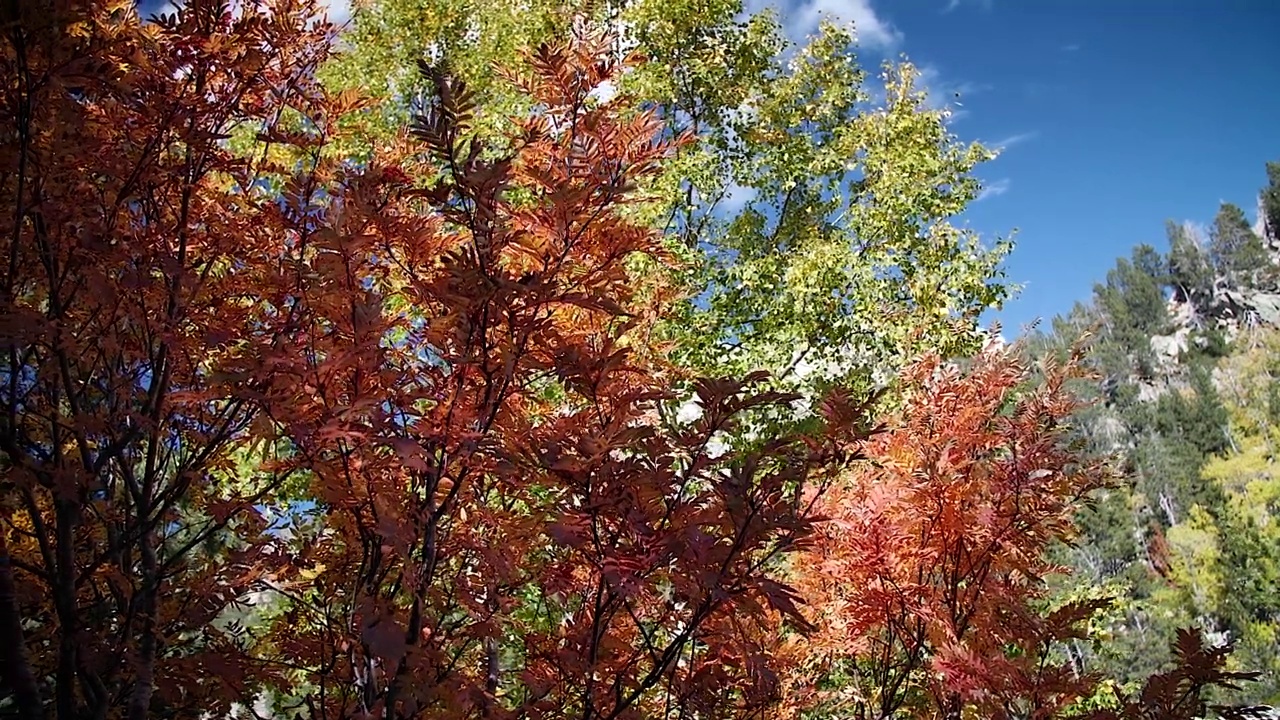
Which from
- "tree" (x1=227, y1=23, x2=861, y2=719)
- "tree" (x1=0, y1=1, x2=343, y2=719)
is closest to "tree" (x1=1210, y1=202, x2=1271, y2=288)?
"tree" (x1=227, y1=23, x2=861, y2=719)

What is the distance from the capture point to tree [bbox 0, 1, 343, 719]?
5.35 ft

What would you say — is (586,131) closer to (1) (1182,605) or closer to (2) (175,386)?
(2) (175,386)

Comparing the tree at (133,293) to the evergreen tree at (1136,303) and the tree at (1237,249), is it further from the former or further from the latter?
the tree at (1237,249)

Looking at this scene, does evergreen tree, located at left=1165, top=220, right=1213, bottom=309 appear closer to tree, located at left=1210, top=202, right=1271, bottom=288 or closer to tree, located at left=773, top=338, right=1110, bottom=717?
tree, located at left=1210, top=202, right=1271, bottom=288

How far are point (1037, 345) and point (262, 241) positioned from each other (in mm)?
54884

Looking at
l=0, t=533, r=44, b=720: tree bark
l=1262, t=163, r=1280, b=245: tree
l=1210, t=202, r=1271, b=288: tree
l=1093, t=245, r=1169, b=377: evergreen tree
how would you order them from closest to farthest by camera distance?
l=0, t=533, r=44, b=720: tree bark → l=1093, t=245, r=1169, b=377: evergreen tree → l=1262, t=163, r=1280, b=245: tree → l=1210, t=202, r=1271, b=288: tree

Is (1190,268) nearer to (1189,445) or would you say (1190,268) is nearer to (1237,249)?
(1237,249)

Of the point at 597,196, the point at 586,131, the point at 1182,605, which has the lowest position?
the point at 597,196

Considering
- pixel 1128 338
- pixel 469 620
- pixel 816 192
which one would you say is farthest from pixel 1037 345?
pixel 469 620

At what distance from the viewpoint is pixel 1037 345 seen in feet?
164

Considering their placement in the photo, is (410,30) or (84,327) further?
(410,30)

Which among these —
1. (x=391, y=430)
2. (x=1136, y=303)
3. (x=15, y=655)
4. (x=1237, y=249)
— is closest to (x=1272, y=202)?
(x=1237, y=249)

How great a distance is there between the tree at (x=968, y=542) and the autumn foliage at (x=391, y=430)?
0.02m

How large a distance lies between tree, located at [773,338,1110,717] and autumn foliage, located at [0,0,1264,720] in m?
0.02
